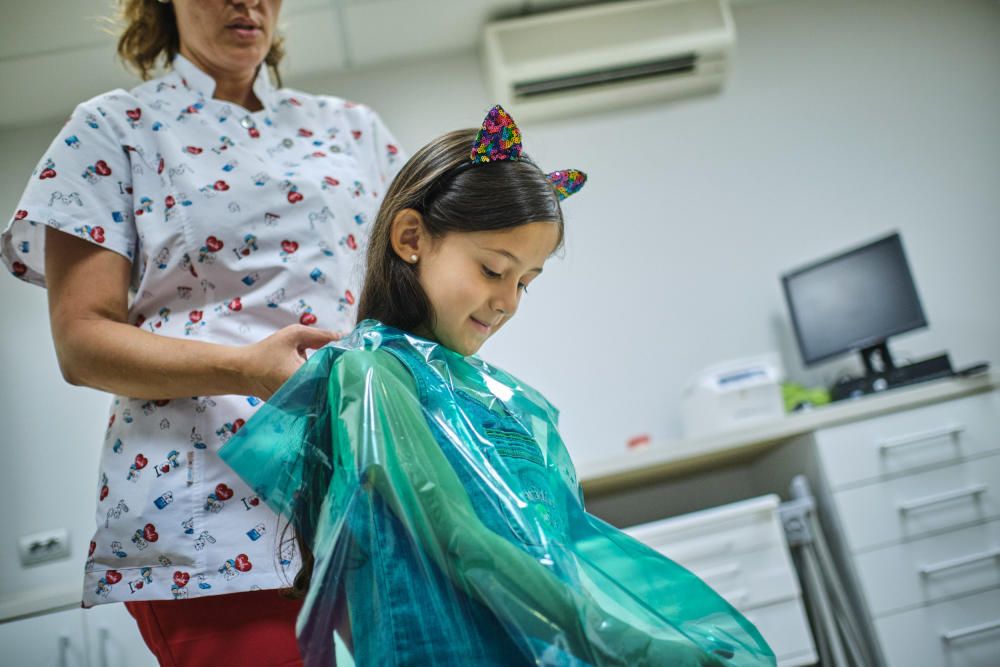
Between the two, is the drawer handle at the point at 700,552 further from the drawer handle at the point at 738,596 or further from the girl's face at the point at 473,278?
the girl's face at the point at 473,278

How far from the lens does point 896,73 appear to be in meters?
3.45

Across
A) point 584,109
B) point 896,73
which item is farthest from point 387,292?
point 896,73

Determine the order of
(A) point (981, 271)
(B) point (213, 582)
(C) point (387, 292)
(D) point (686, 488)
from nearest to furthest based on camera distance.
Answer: (B) point (213, 582) < (C) point (387, 292) < (D) point (686, 488) < (A) point (981, 271)

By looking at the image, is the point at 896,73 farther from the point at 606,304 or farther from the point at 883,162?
the point at 606,304

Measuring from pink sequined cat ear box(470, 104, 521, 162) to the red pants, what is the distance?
56 centimetres

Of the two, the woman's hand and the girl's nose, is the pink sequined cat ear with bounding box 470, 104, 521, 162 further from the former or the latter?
the woman's hand

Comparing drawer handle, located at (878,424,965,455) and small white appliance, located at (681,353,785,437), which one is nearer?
drawer handle, located at (878,424,965,455)

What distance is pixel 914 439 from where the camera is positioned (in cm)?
233

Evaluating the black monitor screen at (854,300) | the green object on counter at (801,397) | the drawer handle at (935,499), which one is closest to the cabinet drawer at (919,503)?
the drawer handle at (935,499)

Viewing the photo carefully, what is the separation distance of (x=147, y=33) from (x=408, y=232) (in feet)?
1.93

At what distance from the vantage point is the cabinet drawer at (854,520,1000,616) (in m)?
2.23

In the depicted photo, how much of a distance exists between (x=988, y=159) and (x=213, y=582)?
3559 mm

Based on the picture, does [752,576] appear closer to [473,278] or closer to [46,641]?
[473,278]

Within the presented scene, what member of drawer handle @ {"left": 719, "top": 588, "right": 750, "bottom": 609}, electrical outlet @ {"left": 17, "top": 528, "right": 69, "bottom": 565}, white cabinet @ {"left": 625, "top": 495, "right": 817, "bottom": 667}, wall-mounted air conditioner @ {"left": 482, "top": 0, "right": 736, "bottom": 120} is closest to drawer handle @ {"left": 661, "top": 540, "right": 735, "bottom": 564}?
white cabinet @ {"left": 625, "top": 495, "right": 817, "bottom": 667}
